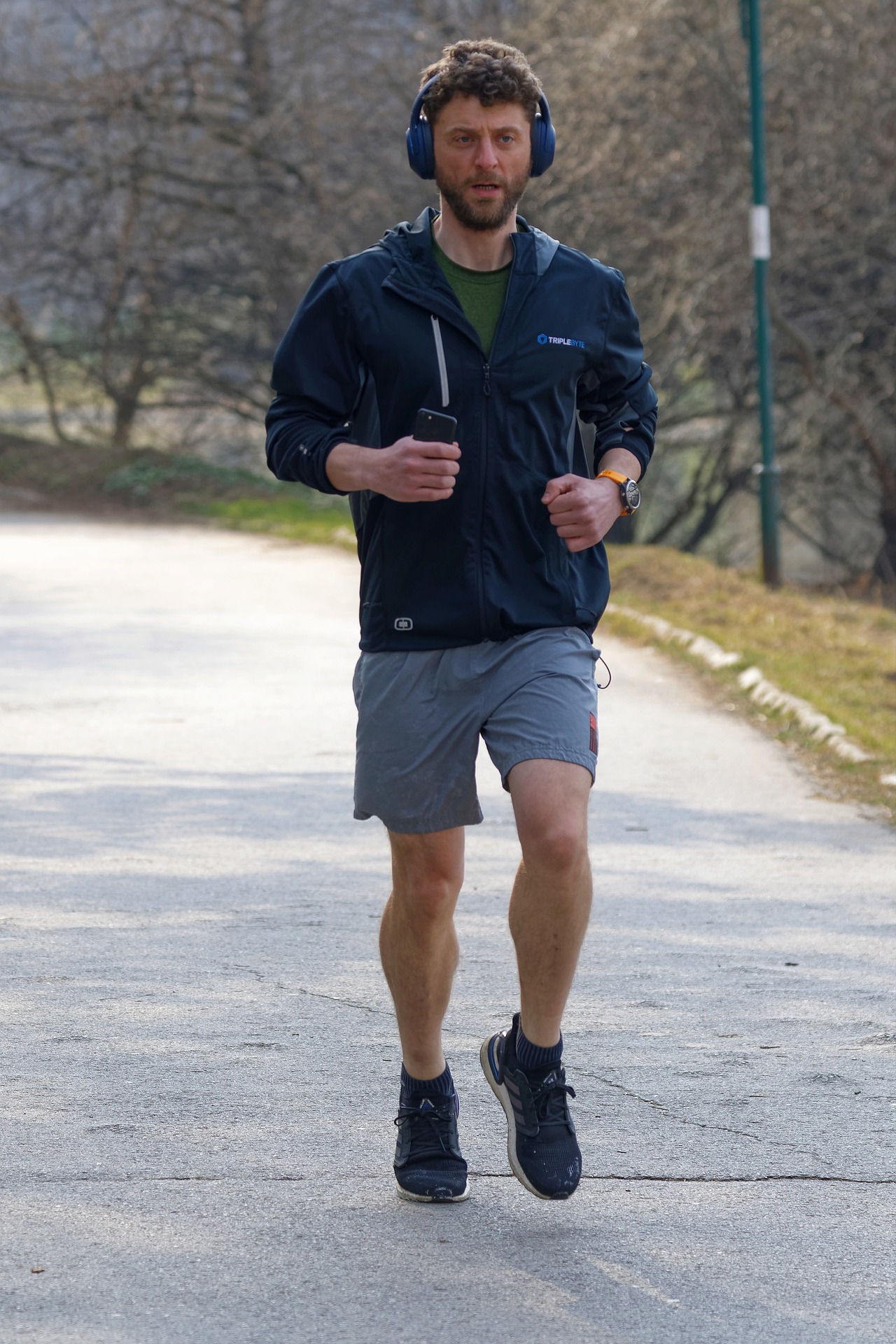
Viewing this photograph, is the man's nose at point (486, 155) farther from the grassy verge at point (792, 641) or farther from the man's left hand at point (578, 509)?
the grassy verge at point (792, 641)

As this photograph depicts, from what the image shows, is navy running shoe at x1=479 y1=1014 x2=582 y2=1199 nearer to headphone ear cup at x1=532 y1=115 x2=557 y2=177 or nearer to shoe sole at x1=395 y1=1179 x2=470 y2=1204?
shoe sole at x1=395 y1=1179 x2=470 y2=1204

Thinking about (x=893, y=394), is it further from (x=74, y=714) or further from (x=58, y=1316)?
(x=58, y=1316)

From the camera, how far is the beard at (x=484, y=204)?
11.4 ft

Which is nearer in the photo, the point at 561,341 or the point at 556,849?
the point at 556,849

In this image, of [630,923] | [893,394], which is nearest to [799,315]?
[893,394]

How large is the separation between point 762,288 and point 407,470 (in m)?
11.4

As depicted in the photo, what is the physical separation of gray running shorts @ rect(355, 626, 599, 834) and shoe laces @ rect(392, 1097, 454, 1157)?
54cm

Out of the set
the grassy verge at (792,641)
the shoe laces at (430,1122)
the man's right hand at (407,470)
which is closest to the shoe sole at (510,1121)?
the shoe laces at (430,1122)

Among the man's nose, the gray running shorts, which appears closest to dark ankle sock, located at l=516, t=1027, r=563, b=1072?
the gray running shorts

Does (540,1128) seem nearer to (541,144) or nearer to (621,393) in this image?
(621,393)

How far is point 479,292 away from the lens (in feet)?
11.5

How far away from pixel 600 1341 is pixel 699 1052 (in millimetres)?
1486

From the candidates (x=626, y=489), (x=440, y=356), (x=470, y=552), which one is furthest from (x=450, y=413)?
(x=626, y=489)

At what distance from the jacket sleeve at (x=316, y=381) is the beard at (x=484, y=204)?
0.27 meters
